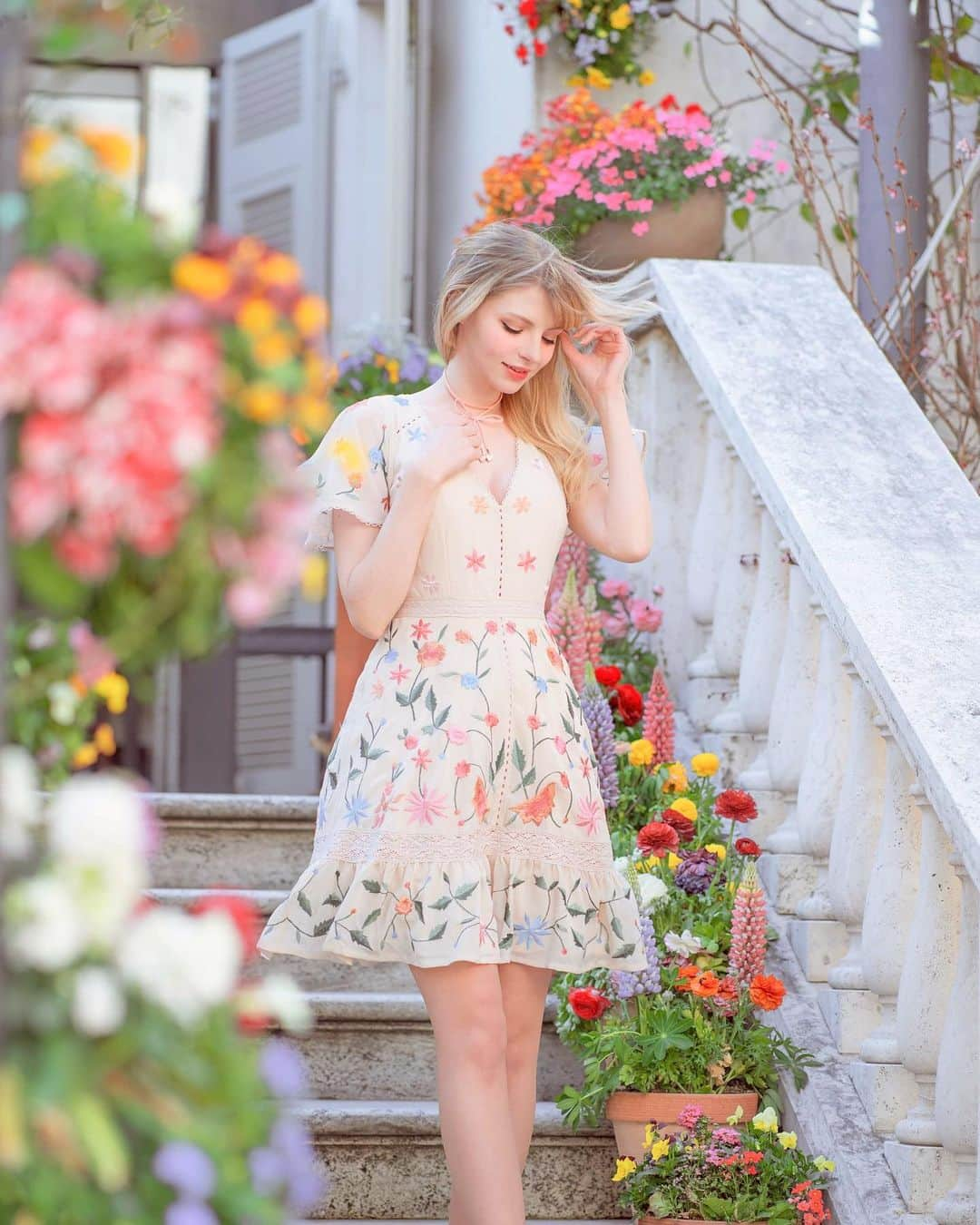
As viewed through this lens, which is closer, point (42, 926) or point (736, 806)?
point (42, 926)

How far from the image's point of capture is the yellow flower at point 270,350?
0.96 meters

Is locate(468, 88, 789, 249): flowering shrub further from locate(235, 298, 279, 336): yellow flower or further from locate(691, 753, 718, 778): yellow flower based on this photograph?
locate(235, 298, 279, 336): yellow flower

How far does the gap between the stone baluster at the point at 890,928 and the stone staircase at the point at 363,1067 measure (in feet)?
1.56

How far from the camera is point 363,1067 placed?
3.17m

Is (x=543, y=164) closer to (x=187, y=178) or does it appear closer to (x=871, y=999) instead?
(x=871, y=999)

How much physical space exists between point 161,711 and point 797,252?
321 cm

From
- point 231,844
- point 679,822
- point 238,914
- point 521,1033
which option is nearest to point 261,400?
point 238,914

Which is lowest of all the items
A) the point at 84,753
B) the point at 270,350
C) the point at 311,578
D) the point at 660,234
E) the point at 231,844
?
the point at 231,844

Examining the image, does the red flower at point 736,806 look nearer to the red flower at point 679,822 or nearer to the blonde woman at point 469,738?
the red flower at point 679,822

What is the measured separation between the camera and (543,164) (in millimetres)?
4934

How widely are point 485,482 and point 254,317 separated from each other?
4.91ft

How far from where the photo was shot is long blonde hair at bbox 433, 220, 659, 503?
2.38m

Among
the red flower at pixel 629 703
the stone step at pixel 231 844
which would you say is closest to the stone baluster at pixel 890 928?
the red flower at pixel 629 703

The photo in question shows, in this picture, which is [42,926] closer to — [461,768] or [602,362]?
[461,768]
